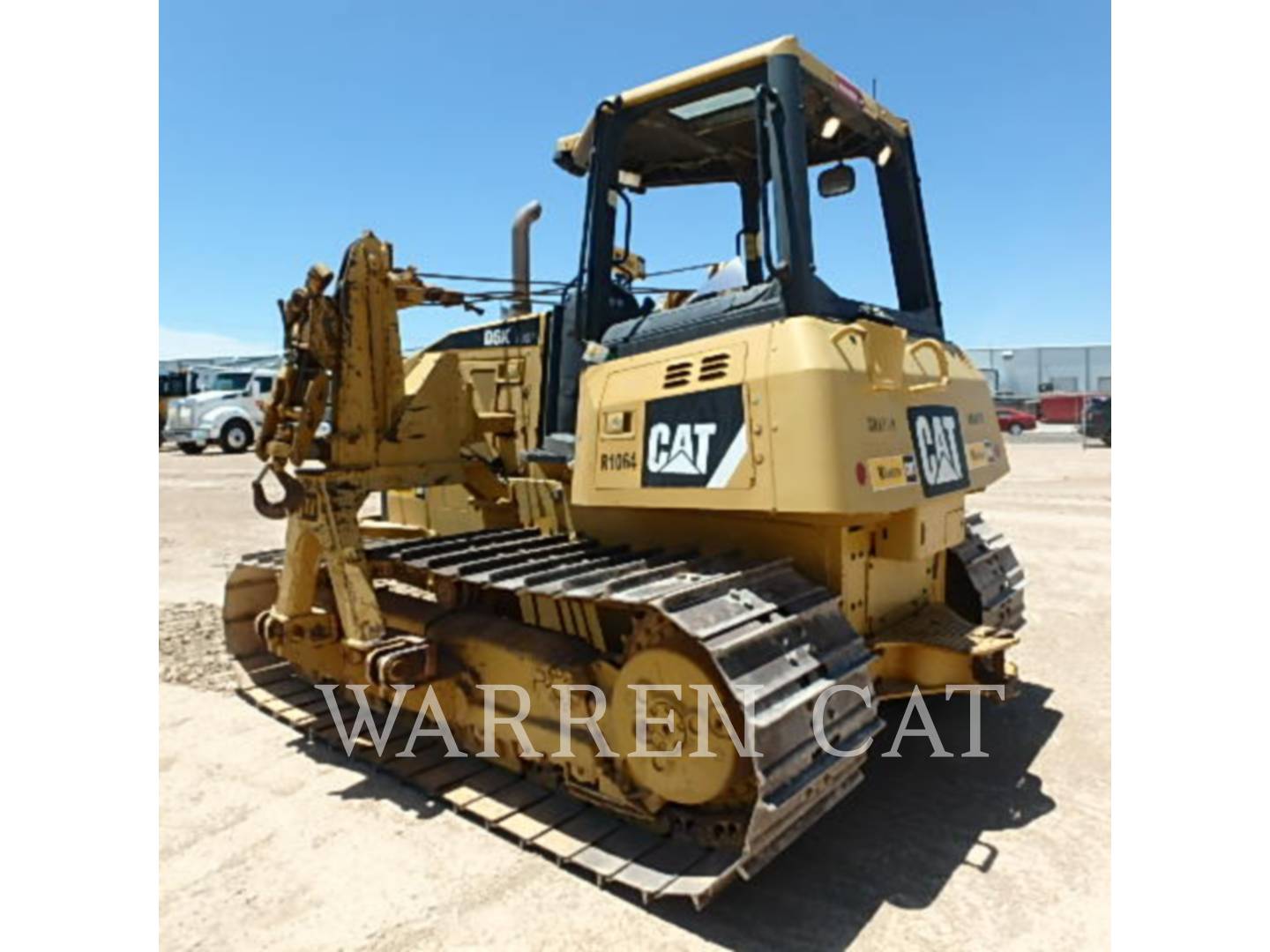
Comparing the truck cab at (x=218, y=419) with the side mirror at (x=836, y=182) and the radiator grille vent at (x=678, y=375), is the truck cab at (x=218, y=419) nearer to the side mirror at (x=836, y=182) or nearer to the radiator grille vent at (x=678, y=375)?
the side mirror at (x=836, y=182)

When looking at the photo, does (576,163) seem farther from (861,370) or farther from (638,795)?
(638,795)

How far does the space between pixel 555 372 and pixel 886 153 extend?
227 centimetres

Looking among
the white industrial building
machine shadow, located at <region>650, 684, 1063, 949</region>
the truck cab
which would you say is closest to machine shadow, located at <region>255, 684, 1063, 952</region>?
machine shadow, located at <region>650, 684, 1063, 949</region>

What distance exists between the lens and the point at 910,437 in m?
3.62

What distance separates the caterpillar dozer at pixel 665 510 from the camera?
3.14 metres

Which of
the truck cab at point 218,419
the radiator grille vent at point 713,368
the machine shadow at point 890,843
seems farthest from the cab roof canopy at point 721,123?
the truck cab at point 218,419

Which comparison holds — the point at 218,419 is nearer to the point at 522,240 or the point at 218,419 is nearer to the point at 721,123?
the point at 522,240

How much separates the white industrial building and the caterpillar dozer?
5750 cm

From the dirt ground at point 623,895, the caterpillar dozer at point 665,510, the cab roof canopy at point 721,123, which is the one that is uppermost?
the cab roof canopy at point 721,123

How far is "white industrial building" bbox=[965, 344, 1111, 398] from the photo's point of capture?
58.4 m

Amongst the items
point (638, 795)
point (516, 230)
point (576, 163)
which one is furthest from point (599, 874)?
point (516, 230)

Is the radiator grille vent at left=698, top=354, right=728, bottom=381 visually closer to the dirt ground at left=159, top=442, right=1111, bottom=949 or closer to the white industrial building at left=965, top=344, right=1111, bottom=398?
the dirt ground at left=159, top=442, right=1111, bottom=949

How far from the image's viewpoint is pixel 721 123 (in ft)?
14.8

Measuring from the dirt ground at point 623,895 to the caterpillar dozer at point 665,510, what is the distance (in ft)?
0.68
